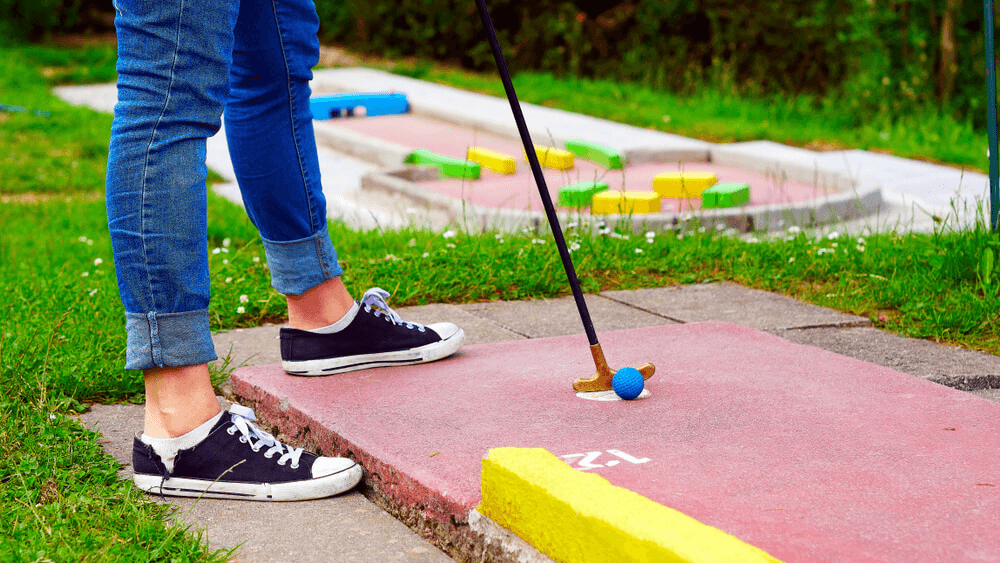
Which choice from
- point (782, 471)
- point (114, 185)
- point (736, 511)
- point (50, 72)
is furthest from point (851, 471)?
point (50, 72)

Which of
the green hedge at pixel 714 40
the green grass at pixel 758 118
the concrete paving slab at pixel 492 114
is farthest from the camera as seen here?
the green hedge at pixel 714 40

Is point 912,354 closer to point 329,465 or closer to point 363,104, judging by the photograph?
point 329,465

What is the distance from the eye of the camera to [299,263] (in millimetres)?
2521

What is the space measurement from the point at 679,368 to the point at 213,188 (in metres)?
4.53

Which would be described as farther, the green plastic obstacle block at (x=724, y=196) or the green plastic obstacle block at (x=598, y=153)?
the green plastic obstacle block at (x=598, y=153)

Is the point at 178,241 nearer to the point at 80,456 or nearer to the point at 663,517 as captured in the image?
the point at 80,456

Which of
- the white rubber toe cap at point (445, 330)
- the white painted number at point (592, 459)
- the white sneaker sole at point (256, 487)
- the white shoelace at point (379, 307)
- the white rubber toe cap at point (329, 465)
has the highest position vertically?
the white shoelace at point (379, 307)

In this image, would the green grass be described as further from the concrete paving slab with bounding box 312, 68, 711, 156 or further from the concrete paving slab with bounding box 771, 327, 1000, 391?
the concrete paving slab with bounding box 771, 327, 1000, 391

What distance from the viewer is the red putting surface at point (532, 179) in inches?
224

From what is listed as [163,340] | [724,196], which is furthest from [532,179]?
[163,340]

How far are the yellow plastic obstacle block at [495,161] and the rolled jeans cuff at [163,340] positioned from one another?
4577mm

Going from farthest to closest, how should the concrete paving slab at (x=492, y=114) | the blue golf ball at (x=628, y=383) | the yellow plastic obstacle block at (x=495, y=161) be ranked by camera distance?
the concrete paving slab at (x=492, y=114)
the yellow plastic obstacle block at (x=495, y=161)
the blue golf ball at (x=628, y=383)

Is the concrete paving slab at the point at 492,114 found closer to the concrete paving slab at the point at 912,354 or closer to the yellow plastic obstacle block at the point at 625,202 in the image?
the yellow plastic obstacle block at the point at 625,202

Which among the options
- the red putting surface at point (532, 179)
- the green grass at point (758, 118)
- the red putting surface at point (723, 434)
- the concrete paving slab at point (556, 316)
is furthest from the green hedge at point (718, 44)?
the red putting surface at point (723, 434)
